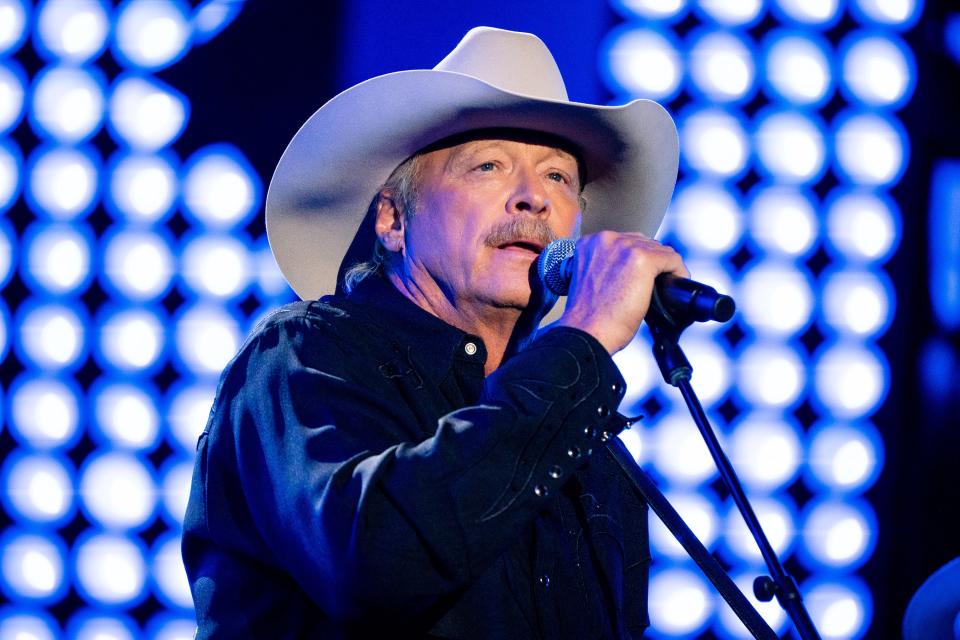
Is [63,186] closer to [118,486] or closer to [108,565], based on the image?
[118,486]

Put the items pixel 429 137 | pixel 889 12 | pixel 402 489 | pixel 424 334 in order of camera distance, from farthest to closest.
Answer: pixel 889 12 < pixel 429 137 < pixel 424 334 < pixel 402 489

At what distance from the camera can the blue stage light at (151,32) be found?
8.17 ft

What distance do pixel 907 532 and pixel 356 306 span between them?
6.10 ft

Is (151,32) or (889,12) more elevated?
(889,12)

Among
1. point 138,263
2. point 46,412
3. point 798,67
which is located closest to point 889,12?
point 798,67

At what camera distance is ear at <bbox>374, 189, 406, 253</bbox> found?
2059 millimetres

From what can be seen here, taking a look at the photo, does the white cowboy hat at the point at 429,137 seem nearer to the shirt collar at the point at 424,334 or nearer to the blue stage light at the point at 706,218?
the shirt collar at the point at 424,334

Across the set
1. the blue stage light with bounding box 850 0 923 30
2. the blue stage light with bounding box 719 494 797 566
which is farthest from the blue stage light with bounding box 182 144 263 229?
the blue stage light with bounding box 850 0 923 30

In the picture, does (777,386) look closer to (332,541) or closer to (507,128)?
(507,128)

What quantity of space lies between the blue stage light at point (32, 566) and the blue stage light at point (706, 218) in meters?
1.69

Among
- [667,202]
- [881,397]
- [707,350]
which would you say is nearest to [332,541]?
[667,202]

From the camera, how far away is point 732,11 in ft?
9.52

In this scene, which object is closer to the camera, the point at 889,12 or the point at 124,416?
the point at 124,416

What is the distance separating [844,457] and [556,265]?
5.14ft
